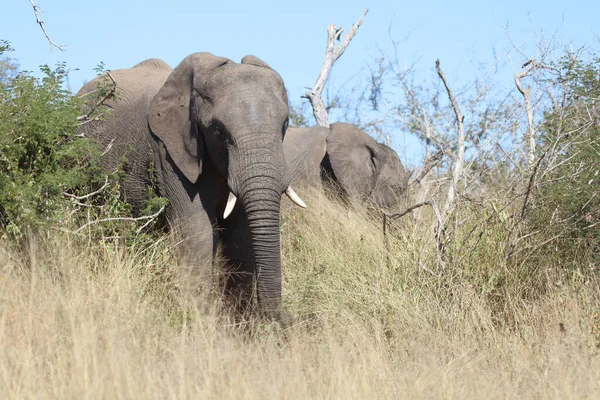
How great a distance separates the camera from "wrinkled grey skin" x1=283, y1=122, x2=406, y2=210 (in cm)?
1303

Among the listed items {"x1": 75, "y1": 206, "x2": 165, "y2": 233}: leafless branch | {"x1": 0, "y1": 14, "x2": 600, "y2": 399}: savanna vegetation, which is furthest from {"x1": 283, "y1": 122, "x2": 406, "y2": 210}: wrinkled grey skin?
{"x1": 75, "y1": 206, "x2": 165, "y2": 233}: leafless branch

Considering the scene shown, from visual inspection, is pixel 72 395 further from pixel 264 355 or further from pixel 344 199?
pixel 344 199

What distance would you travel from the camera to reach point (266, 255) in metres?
7.02

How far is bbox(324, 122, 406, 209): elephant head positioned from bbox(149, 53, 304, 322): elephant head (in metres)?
5.64

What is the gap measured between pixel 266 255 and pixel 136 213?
4.88 ft

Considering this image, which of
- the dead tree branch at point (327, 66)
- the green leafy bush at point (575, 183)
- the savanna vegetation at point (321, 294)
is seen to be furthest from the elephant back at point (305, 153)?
the green leafy bush at point (575, 183)

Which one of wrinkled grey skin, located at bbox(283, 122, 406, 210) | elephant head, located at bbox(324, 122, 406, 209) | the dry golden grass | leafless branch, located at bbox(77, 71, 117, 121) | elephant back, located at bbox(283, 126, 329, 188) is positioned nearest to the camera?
the dry golden grass

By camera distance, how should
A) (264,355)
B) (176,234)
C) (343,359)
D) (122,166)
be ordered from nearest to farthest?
1. (343,359)
2. (264,355)
3. (176,234)
4. (122,166)

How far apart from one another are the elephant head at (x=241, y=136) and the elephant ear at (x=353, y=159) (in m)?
5.74

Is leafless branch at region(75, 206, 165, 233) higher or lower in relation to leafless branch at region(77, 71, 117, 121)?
lower

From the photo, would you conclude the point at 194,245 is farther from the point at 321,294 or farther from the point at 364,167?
the point at 364,167

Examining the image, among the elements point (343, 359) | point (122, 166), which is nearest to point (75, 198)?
point (122, 166)

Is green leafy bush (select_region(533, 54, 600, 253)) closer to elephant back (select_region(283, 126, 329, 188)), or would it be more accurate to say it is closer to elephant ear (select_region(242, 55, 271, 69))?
elephant ear (select_region(242, 55, 271, 69))

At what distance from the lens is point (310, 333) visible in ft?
23.3
